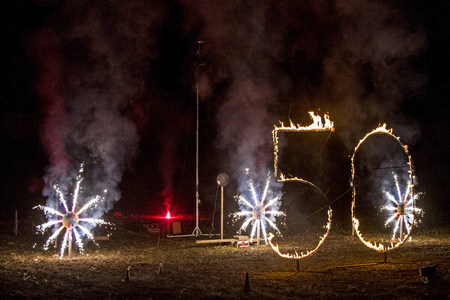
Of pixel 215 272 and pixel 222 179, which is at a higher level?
pixel 222 179

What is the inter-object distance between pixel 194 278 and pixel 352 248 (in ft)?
23.8

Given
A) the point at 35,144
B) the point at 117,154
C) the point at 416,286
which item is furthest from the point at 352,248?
the point at 35,144

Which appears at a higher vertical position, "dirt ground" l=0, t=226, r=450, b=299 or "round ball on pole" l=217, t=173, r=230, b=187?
"round ball on pole" l=217, t=173, r=230, b=187

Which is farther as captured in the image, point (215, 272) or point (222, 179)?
point (222, 179)

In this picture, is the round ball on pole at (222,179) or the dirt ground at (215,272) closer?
the dirt ground at (215,272)

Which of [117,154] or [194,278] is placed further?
[117,154]

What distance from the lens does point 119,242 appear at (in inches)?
711

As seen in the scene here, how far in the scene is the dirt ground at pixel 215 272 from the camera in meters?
9.51

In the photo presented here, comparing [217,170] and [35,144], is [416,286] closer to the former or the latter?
[217,170]

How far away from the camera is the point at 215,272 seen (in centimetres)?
1224

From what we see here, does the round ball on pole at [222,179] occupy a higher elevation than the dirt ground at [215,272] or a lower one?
higher

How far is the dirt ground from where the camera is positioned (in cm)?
951

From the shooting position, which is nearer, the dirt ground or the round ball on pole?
the dirt ground

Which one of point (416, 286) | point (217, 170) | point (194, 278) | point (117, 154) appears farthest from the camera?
point (217, 170)
